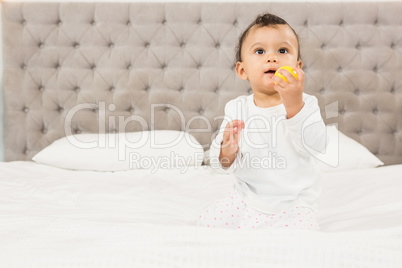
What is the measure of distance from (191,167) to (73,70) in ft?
3.34

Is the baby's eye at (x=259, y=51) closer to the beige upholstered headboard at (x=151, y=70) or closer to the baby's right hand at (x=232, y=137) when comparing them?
the baby's right hand at (x=232, y=137)

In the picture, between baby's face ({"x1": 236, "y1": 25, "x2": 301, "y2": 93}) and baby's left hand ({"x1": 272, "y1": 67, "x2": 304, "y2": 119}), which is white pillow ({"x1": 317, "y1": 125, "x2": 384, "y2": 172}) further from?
baby's left hand ({"x1": 272, "y1": 67, "x2": 304, "y2": 119})

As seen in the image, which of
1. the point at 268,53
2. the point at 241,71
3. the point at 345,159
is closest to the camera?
the point at 268,53

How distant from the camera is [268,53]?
3.85ft

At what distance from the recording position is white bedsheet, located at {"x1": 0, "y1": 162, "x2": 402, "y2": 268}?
0.67m

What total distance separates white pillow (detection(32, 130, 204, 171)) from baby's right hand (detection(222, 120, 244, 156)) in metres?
0.93

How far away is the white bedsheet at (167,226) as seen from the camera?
0.67 meters

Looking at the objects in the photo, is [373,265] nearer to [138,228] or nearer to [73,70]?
[138,228]

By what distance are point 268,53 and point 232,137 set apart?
0.31 metres

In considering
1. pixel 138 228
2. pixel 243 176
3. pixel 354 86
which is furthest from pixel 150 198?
pixel 354 86

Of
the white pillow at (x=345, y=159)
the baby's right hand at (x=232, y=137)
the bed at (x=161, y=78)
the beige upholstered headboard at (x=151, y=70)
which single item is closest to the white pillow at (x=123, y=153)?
the bed at (x=161, y=78)

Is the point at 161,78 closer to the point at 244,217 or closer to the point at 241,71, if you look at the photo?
the point at 241,71

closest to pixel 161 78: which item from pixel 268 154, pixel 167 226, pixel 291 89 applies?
pixel 268 154

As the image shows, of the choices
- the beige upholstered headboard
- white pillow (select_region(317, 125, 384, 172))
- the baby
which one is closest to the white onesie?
the baby
